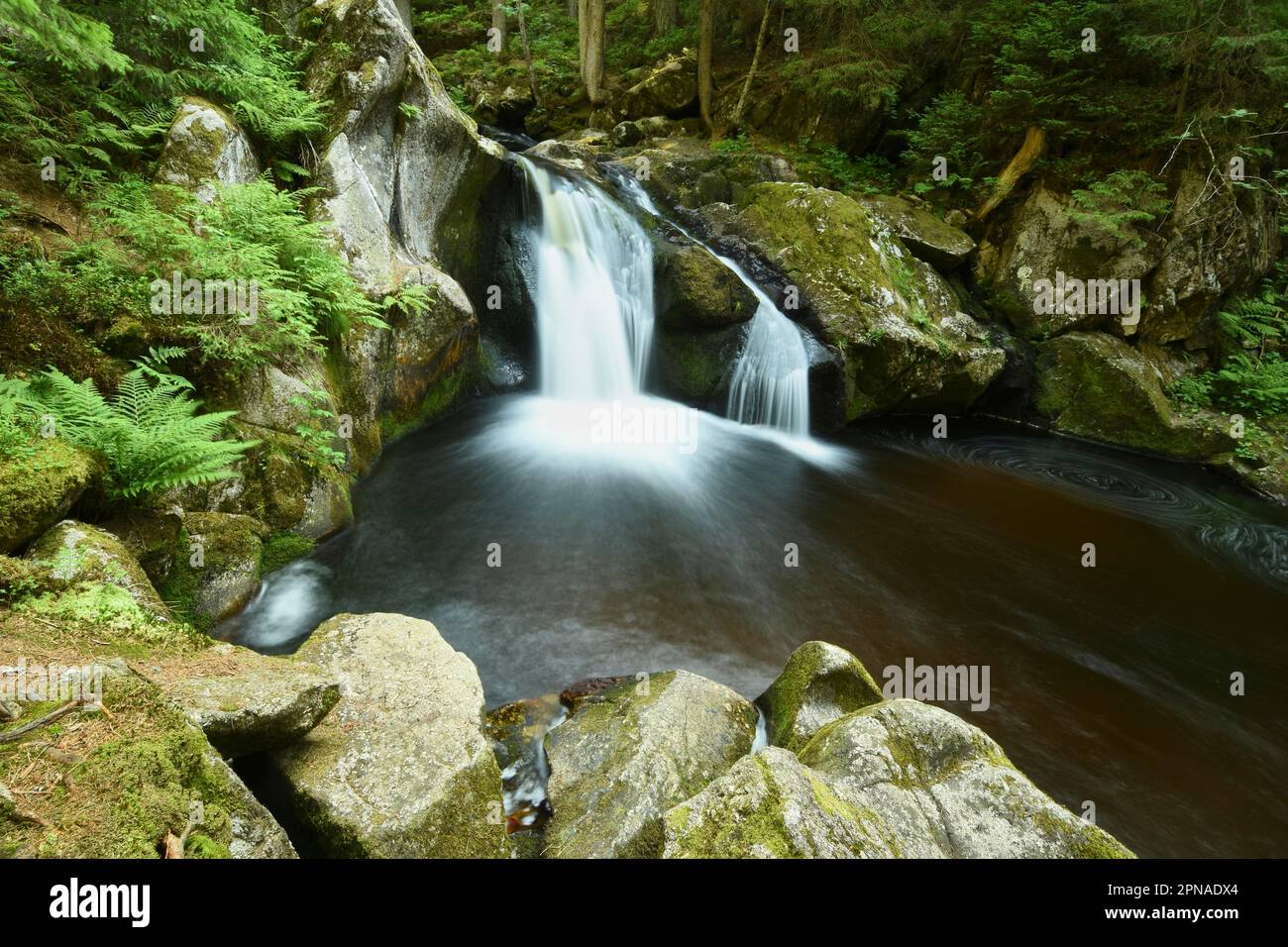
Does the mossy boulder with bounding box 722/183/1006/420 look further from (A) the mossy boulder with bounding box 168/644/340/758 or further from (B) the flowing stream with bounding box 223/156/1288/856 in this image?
(A) the mossy boulder with bounding box 168/644/340/758

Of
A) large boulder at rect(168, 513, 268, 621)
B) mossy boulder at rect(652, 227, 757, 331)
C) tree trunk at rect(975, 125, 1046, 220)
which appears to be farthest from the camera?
tree trunk at rect(975, 125, 1046, 220)

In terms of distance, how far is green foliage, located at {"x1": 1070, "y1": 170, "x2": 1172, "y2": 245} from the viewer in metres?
12.4

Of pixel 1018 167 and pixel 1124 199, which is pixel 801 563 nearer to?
pixel 1124 199

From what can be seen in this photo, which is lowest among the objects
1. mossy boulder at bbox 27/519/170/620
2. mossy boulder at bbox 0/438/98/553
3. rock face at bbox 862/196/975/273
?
mossy boulder at bbox 27/519/170/620

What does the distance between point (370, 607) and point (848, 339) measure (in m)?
9.48

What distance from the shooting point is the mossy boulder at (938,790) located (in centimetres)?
283

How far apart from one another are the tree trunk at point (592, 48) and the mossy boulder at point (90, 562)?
20569 millimetres

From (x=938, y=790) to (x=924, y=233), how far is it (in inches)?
529

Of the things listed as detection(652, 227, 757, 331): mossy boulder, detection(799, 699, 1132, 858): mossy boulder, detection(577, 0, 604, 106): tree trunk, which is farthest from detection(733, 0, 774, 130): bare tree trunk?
detection(799, 699, 1132, 858): mossy boulder

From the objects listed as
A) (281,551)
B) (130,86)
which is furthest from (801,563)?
(130,86)

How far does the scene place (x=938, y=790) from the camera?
3111mm

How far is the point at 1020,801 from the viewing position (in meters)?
2.97

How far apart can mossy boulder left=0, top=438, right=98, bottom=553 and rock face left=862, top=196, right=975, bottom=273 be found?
46.0 ft

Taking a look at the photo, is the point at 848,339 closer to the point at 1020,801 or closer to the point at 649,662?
the point at 649,662
